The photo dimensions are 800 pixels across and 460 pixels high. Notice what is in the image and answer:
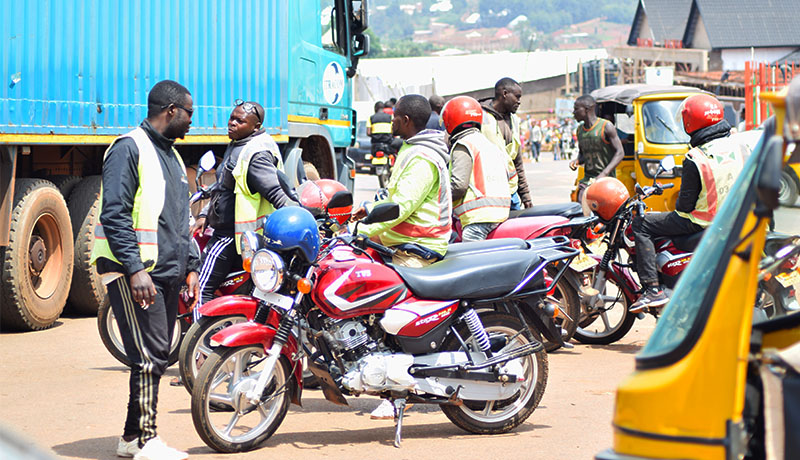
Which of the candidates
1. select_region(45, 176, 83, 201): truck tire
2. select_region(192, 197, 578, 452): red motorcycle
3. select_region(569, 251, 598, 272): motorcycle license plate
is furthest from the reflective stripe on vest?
select_region(45, 176, 83, 201): truck tire

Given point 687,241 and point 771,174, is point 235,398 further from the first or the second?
point 687,241

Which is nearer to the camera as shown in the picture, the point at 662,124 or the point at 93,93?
the point at 93,93

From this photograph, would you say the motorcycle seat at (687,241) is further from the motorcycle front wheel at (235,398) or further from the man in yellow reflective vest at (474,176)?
the motorcycle front wheel at (235,398)

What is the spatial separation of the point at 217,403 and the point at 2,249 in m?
3.98

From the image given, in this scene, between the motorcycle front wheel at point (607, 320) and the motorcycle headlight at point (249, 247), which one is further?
the motorcycle front wheel at point (607, 320)

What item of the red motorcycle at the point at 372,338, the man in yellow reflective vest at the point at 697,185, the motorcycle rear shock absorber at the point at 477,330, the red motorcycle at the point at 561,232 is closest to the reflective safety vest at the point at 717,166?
the man in yellow reflective vest at the point at 697,185

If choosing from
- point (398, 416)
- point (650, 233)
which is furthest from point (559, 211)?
point (398, 416)

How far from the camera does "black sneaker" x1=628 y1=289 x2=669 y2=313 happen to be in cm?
783

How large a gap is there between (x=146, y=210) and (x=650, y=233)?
13.6 ft

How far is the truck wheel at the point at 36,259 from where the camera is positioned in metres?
8.59

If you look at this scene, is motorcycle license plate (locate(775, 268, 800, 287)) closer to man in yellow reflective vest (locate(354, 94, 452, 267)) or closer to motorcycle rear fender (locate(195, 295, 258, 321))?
man in yellow reflective vest (locate(354, 94, 452, 267))

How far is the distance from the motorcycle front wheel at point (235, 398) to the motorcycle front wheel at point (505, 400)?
934mm

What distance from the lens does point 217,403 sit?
5355 millimetres

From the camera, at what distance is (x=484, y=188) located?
7785 millimetres
